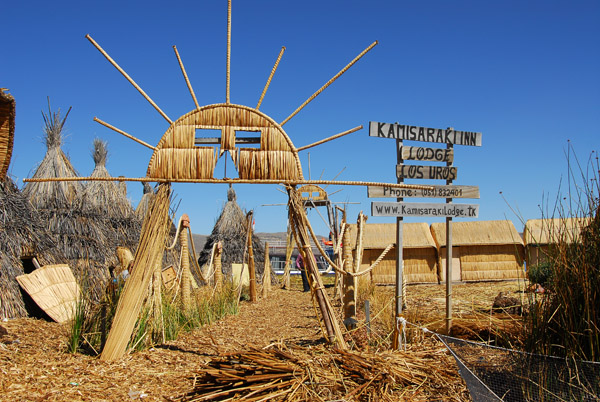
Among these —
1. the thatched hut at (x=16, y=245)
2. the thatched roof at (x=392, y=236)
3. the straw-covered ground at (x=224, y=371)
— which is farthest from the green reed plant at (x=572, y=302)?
the thatched roof at (x=392, y=236)

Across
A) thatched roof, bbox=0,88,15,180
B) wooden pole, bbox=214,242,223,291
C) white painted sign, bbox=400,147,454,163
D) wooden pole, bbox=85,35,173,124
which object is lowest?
wooden pole, bbox=214,242,223,291

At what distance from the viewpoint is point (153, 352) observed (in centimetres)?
625

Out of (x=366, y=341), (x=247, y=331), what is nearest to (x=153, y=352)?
(x=247, y=331)

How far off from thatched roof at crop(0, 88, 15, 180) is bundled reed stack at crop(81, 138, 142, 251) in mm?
8842

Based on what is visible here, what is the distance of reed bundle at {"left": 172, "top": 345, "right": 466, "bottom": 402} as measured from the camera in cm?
423

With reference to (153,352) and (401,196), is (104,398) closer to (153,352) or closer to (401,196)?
(153,352)

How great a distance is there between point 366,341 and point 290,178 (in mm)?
2233

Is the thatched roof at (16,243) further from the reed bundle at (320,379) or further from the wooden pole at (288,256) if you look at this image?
the wooden pole at (288,256)

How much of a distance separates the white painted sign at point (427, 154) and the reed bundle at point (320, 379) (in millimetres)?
2602

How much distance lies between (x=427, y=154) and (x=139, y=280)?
3.90 meters

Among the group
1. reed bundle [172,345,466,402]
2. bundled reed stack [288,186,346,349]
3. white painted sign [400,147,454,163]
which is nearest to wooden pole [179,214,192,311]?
bundled reed stack [288,186,346,349]

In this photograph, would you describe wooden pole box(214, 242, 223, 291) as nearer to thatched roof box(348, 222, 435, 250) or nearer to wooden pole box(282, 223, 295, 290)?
wooden pole box(282, 223, 295, 290)

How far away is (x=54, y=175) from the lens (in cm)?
1225

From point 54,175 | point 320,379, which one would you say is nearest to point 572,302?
point 320,379
